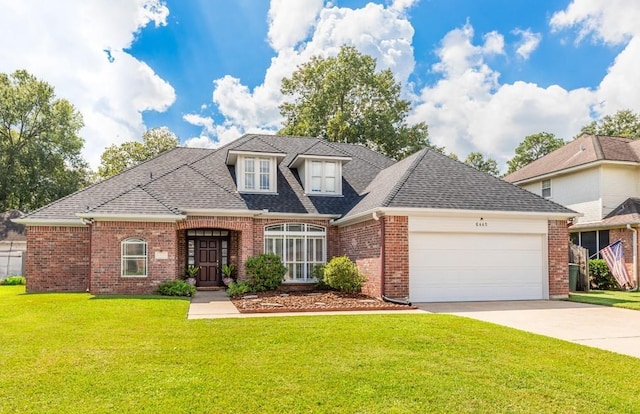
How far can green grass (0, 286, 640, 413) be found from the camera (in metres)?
5.16

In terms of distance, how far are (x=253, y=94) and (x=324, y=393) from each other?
2355 centimetres

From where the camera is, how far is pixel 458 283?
47.5 ft

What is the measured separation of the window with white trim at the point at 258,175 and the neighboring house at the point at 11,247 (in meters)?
14.8

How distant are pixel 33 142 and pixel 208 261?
23.7 meters

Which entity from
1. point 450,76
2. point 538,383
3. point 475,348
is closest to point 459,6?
point 450,76

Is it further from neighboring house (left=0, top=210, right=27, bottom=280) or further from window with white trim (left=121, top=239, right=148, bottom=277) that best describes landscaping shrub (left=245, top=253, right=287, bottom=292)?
neighboring house (left=0, top=210, right=27, bottom=280)

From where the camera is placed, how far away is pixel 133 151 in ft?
126

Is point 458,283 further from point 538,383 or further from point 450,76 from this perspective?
point 450,76

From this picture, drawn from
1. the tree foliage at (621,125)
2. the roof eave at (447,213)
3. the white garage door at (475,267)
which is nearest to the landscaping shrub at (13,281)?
the roof eave at (447,213)

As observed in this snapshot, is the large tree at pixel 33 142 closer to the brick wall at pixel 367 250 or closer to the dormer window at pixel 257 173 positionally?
the dormer window at pixel 257 173

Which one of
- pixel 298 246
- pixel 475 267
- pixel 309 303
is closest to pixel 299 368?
pixel 309 303

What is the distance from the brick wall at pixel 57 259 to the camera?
1694 cm

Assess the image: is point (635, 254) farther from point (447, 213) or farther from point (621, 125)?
point (621, 125)

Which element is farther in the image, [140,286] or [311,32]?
[311,32]
